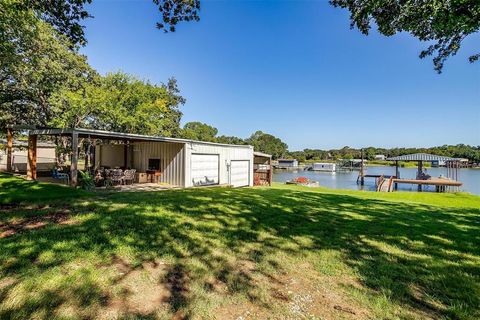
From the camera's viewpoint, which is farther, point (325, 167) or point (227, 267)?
point (325, 167)

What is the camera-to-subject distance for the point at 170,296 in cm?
249

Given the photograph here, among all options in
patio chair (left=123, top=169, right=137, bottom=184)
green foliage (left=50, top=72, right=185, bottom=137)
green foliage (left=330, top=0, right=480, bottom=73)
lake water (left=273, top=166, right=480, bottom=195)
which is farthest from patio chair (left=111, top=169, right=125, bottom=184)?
lake water (left=273, top=166, right=480, bottom=195)

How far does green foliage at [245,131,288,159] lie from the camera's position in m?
92.5

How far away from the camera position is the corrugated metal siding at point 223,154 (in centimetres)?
1368

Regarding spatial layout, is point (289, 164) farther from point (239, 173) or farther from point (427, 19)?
point (427, 19)

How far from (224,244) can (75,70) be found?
22.6m

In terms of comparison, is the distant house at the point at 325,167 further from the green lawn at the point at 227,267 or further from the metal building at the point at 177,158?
the green lawn at the point at 227,267

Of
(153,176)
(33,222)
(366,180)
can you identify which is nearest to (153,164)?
(153,176)

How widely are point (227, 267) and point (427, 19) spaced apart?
7.20 meters

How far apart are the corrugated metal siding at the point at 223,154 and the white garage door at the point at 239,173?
28cm

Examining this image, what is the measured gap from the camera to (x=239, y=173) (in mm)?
17594

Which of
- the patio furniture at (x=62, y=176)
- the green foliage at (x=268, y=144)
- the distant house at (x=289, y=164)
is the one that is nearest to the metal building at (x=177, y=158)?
the patio furniture at (x=62, y=176)

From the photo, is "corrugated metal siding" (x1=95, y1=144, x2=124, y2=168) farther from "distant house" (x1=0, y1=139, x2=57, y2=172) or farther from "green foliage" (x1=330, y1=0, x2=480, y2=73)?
"green foliage" (x1=330, y1=0, x2=480, y2=73)

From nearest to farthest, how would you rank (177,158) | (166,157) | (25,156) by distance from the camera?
1. (177,158)
2. (166,157)
3. (25,156)
